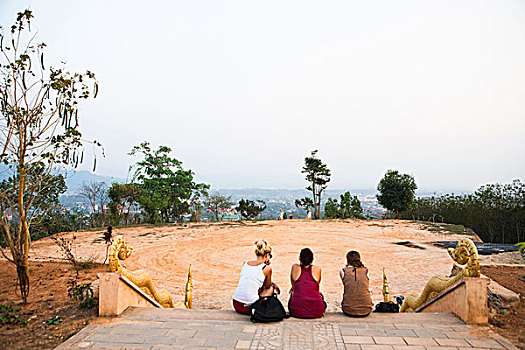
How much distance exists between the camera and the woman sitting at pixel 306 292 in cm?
436

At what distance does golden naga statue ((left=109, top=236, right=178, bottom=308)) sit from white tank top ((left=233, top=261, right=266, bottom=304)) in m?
1.62

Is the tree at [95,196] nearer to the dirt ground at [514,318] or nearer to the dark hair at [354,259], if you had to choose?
the dark hair at [354,259]

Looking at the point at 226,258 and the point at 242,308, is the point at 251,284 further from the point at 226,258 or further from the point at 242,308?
the point at 226,258

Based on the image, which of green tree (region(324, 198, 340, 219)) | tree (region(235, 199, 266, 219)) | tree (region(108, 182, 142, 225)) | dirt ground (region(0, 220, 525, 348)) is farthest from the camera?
tree (region(235, 199, 266, 219))

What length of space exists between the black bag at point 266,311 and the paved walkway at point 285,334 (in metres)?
0.07

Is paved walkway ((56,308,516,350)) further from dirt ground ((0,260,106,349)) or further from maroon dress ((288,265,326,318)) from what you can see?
dirt ground ((0,260,106,349))

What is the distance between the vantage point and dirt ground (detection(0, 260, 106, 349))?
3.90 metres

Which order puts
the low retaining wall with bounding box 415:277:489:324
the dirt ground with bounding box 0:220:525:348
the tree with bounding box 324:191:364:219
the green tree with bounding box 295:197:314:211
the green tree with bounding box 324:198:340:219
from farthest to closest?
the green tree with bounding box 295:197:314:211
the green tree with bounding box 324:198:340:219
the tree with bounding box 324:191:364:219
the dirt ground with bounding box 0:220:525:348
the low retaining wall with bounding box 415:277:489:324

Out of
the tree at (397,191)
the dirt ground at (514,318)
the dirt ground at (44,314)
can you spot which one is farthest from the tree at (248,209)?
the dirt ground at (514,318)

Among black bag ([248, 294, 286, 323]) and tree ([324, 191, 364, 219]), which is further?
tree ([324, 191, 364, 219])

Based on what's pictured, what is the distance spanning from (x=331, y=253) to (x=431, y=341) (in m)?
8.52

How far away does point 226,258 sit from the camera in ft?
36.9

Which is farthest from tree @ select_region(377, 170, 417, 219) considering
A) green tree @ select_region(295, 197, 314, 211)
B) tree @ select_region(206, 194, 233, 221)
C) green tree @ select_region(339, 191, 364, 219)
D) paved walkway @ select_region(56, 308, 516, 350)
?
paved walkway @ select_region(56, 308, 516, 350)

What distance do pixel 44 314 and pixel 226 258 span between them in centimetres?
683
